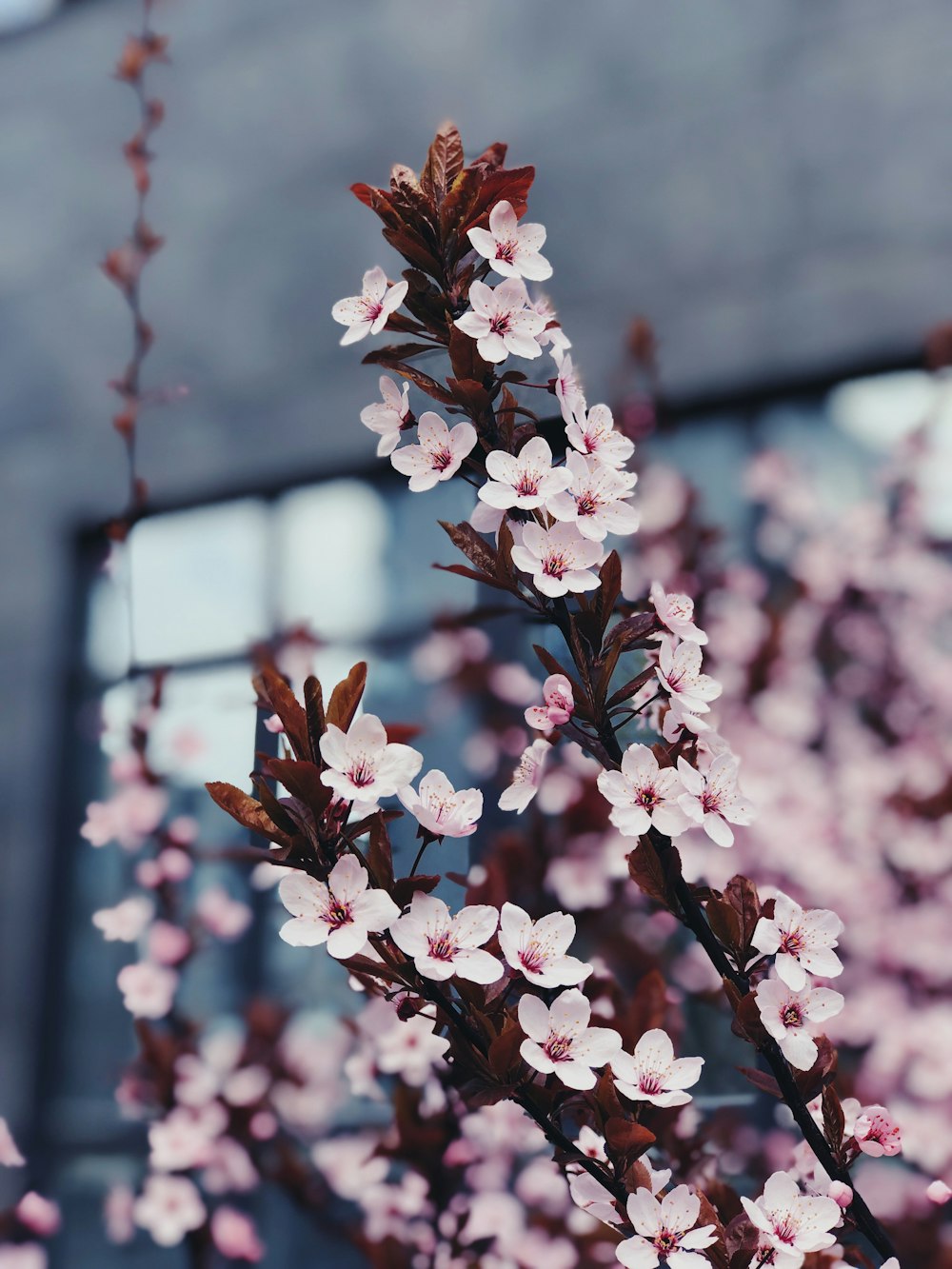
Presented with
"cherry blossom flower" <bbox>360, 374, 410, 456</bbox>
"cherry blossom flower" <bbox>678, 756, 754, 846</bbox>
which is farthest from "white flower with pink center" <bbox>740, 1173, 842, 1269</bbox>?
"cherry blossom flower" <bbox>360, 374, 410, 456</bbox>

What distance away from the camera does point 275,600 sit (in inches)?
87.0

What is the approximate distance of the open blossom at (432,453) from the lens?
53 cm

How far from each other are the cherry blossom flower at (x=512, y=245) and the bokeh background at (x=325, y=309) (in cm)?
149

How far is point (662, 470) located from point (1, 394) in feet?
5.42

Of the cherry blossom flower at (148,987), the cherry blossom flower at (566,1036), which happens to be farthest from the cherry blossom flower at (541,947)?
the cherry blossom flower at (148,987)

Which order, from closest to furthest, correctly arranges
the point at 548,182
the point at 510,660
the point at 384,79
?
the point at 510,660 < the point at 548,182 < the point at 384,79

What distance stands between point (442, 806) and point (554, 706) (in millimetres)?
71

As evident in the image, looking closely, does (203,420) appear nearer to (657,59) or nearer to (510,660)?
(510,660)

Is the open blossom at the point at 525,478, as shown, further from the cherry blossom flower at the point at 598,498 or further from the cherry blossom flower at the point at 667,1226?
the cherry blossom flower at the point at 667,1226

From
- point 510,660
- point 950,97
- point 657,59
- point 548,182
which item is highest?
point 657,59

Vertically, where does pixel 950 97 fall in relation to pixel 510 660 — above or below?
above

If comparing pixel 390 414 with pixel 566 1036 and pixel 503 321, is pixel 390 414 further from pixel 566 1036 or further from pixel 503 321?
pixel 566 1036

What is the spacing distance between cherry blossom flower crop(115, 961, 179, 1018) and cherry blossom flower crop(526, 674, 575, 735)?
3.51 feet

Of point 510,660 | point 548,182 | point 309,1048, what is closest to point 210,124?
point 548,182
